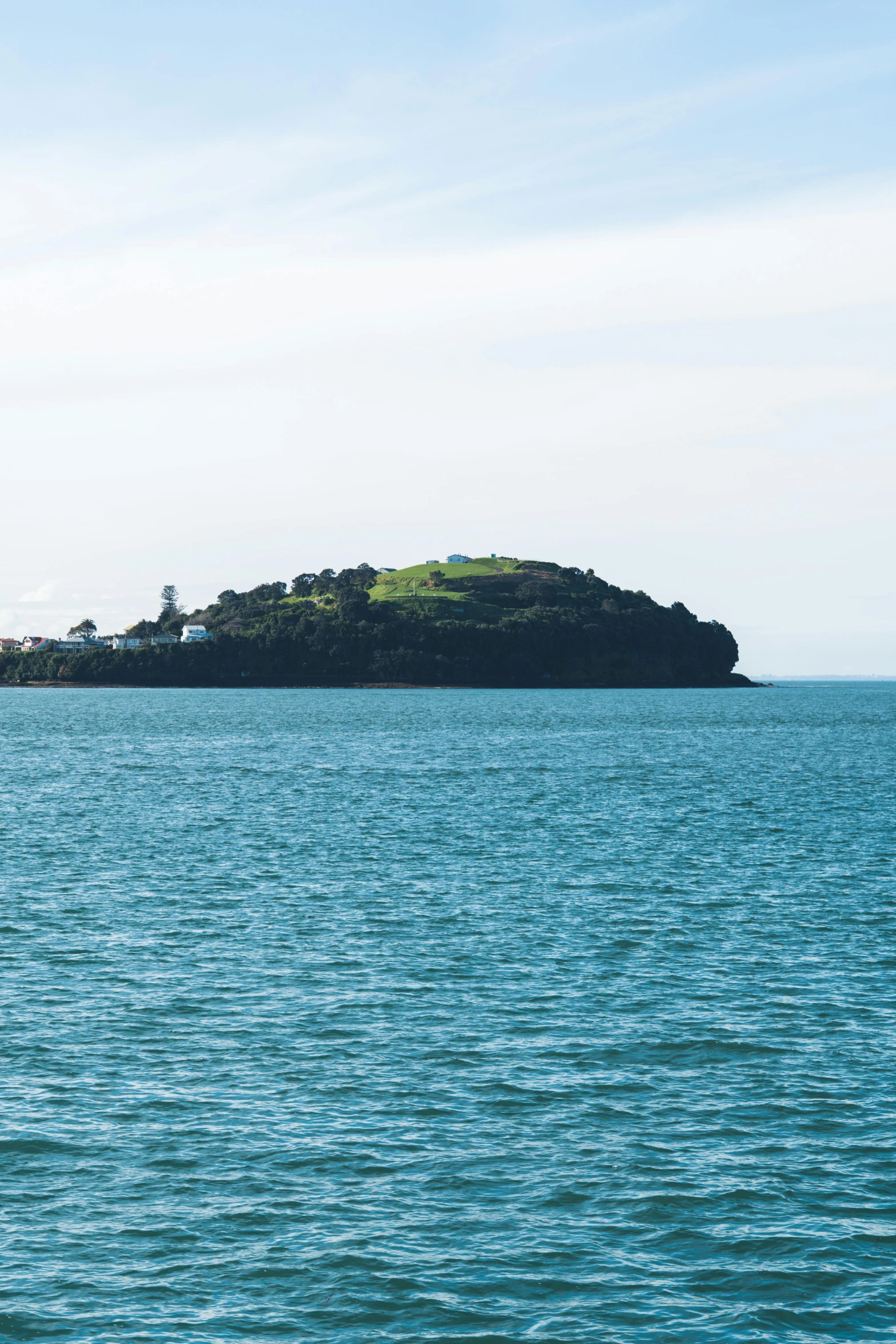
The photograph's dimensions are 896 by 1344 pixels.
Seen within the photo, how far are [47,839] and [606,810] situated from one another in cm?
3444

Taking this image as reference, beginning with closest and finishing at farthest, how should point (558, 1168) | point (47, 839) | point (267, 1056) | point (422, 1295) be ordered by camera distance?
point (422, 1295) → point (558, 1168) → point (267, 1056) → point (47, 839)

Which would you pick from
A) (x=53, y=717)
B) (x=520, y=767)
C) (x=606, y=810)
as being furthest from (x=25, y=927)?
(x=53, y=717)

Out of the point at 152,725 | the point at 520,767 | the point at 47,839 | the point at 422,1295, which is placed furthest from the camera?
the point at 152,725

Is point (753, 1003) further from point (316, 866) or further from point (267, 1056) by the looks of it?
point (316, 866)

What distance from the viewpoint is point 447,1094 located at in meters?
24.7

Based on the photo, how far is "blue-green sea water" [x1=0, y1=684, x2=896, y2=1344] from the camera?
56.6ft

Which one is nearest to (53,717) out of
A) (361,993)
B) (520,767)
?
(520,767)

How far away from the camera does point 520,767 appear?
10944 cm

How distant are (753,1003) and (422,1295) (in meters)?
16.4

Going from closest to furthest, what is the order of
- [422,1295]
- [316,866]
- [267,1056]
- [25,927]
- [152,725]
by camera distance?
[422,1295] < [267,1056] < [25,927] < [316,866] < [152,725]

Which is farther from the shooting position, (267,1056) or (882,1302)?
(267,1056)

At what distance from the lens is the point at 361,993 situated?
105 ft

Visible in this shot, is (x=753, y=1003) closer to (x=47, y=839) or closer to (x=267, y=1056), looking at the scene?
(x=267, y=1056)

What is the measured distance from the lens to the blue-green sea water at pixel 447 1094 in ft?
56.6
